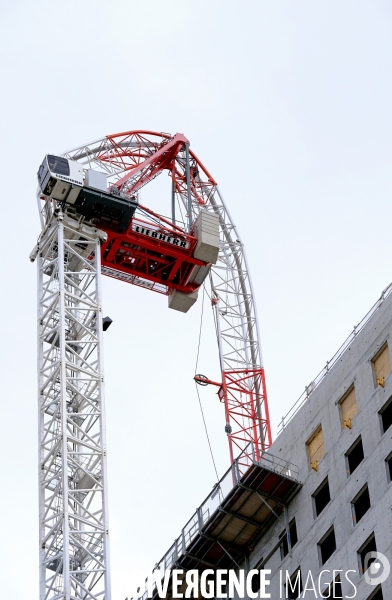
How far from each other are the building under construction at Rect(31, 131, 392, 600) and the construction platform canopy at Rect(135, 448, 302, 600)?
5 cm

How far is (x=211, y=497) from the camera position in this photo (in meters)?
54.2

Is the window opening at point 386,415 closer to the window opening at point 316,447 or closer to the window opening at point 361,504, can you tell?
the window opening at point 361,504

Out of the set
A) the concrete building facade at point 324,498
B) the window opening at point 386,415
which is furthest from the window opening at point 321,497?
the window opening at point 386,415

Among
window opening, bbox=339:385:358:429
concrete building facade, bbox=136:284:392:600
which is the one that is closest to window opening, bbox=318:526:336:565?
concrete building facade, bbox=136:284:392:600

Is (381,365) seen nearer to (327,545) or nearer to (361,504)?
(361,504)

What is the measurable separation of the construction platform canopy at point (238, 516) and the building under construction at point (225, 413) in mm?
54

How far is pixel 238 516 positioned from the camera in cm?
5291

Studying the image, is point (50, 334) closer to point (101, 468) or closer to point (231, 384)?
point (101, 468)

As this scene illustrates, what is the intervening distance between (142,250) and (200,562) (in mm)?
28482

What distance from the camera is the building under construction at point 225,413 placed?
47000mm

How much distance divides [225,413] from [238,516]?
31.9 meters

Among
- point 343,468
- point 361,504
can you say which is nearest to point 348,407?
point 343,468

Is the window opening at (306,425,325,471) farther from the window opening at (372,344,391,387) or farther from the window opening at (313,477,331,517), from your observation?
the window opening at (372,344,391,387)

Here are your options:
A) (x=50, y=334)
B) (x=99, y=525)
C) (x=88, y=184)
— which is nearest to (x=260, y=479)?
(x=99, y=525)
